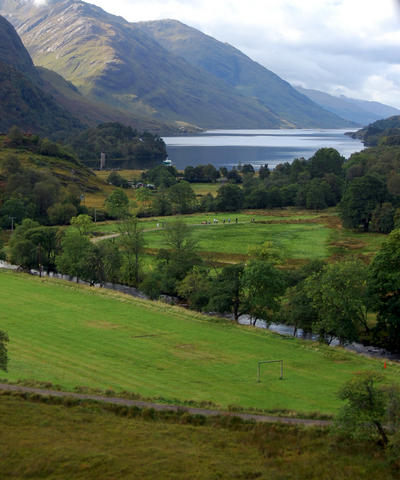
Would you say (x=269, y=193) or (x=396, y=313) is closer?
(x=396, y=313)

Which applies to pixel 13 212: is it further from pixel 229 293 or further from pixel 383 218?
pixel 383 218

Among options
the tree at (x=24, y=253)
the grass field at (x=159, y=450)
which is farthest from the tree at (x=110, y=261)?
the grass field at (x=159, y=450)

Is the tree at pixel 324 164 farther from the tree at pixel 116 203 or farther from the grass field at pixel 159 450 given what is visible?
the grass field at pixel 159 450

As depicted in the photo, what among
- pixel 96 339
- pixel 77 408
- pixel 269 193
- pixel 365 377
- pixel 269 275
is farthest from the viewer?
pixel 269 193

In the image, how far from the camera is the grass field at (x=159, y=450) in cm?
2484

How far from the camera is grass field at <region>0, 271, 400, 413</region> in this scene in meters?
36.2

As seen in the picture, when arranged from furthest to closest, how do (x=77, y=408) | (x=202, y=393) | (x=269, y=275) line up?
1. (x=269, y=275)
2. (x=202, y=393)
3. (x=77, y=408)

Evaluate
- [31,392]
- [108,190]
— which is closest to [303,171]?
[108,190]

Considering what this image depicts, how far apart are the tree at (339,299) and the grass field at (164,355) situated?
3.09 m

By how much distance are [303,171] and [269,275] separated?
4855 inches

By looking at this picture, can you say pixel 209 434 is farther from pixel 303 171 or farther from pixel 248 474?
pixel 303 171

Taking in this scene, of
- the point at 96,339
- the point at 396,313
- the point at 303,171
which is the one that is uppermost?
the point at 303,171

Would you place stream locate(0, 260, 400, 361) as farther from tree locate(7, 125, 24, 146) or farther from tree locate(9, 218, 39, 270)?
tree locate(7, 125, 24, 146)

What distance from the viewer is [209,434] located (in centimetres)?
2922
